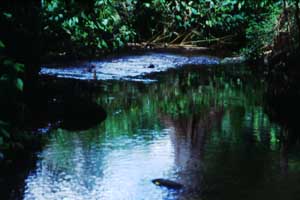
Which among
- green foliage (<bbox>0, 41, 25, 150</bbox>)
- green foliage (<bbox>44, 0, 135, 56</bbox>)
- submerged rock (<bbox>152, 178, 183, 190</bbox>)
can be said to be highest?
green foliage (<bbox>44, 0, 135, 56</bbox>)

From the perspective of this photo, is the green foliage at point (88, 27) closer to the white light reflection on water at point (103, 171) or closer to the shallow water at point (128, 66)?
the shallow water at point (128, 66)

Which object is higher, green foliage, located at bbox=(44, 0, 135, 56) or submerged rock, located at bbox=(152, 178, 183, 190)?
green foliage, located at bbox=(44, 0, 135, 56)

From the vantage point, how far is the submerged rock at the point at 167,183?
5904 mm

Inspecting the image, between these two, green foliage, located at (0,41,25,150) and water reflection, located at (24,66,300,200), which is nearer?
green foliage, located at (0,41,25,150)

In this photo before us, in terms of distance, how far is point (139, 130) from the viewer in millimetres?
8047

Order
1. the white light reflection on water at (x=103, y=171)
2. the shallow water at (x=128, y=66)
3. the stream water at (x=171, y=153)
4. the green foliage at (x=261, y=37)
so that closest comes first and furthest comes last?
1. the white light reflection on water at (x=103, y=171)
2. the stream water at (x=171, y=153)
3. the shallow water at (x=128, y=66)
4. the green foliage at (x=261, y=37)

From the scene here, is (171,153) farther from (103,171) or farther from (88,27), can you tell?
(88,27)

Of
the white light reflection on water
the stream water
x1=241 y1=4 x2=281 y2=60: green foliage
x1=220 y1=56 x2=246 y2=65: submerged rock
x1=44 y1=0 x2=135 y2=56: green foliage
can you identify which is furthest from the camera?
x1=220 y1=56 x2=246 y2=65: submerged rock

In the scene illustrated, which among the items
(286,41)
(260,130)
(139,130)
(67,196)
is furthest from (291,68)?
(67,196)

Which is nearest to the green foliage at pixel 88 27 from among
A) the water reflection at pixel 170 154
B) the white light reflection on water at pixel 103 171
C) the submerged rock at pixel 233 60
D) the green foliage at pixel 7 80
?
the water reflection at pixel 170 154

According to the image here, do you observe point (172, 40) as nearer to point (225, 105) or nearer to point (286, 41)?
point (286, 41)

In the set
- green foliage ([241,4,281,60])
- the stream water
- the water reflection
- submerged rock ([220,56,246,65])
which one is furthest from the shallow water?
the water reflection

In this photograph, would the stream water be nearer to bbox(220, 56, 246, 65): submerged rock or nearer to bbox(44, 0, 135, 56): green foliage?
bbox(44, 0, 135, 56): green foliage

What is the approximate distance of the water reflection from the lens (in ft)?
19.2
